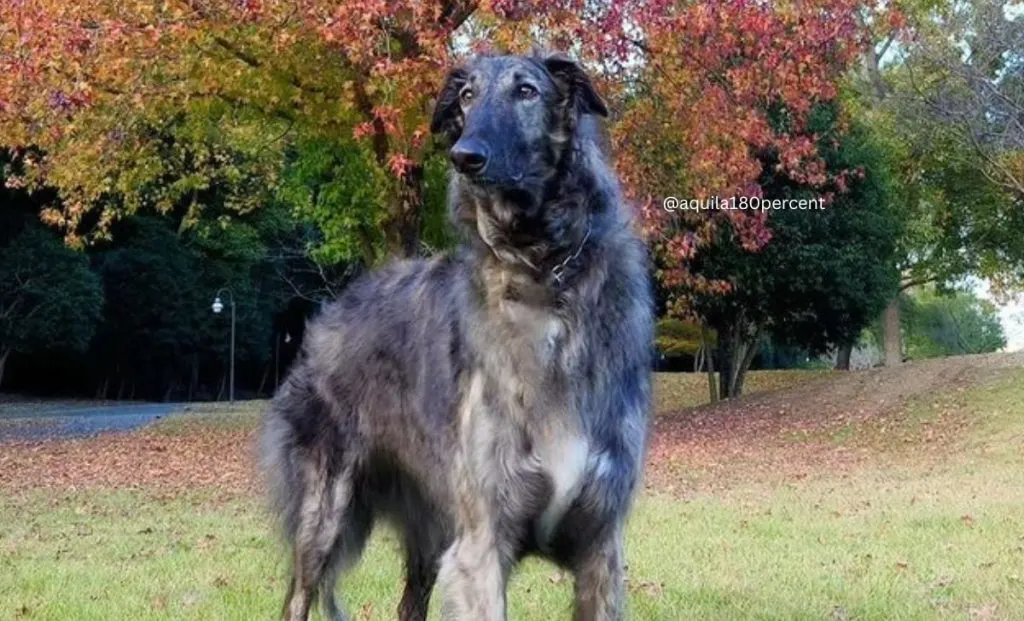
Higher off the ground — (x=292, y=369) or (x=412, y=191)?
(x=412, y=191)

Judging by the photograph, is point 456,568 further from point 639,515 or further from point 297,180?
point 297,180

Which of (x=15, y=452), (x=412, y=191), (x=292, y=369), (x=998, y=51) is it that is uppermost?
(x=998, y=51)

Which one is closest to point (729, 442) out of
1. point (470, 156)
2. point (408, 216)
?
point (408, 216)

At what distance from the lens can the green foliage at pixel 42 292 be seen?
42.3 metres

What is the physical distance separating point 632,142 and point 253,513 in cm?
925

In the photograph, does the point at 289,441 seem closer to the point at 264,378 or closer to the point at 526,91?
the point at 526,91

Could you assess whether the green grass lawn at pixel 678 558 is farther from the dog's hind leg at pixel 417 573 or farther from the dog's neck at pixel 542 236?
the dog's neck at pixel 542 236

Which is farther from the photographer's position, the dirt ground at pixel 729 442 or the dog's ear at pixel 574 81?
the dirt ground at pixel 729 442

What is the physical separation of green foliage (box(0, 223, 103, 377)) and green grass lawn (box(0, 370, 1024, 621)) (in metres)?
30.8

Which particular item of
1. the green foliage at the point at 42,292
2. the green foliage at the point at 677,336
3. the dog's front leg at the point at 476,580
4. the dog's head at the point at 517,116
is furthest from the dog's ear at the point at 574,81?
the green foliage at the point at 42,292

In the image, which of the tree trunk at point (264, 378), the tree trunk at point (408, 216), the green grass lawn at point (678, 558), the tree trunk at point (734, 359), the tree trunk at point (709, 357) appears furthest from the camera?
the tree trunk at point (264, 378)

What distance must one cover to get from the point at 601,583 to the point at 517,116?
1.57 metres

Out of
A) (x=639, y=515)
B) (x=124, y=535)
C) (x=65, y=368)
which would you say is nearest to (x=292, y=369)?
(x=124, y=535)

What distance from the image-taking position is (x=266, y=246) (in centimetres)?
5031
